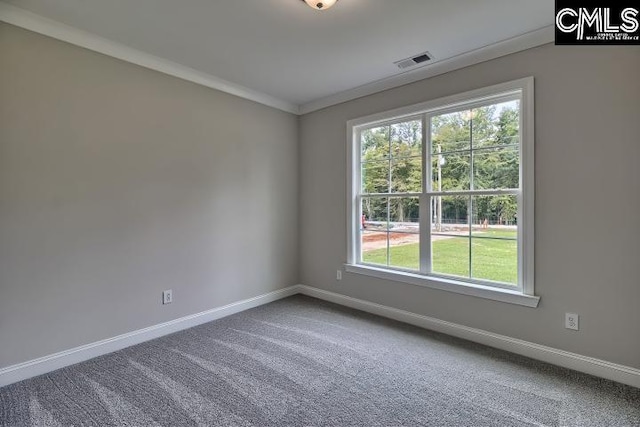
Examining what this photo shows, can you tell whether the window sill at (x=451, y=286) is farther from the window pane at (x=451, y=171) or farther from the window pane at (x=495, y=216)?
Answer: the window pane at (x=451, y=171)

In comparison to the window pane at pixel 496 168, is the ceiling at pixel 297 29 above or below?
above

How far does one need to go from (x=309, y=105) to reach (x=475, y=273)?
9.17ft

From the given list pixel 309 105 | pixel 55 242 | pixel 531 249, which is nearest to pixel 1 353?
pixel 55 242

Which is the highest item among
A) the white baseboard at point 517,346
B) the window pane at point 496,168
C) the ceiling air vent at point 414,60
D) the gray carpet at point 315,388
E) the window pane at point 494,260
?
the ceiling air vent at point 414,60

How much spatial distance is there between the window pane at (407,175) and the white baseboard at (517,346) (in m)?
1.30

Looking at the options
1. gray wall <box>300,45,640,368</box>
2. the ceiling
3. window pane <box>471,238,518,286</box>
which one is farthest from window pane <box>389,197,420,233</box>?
the ceiling

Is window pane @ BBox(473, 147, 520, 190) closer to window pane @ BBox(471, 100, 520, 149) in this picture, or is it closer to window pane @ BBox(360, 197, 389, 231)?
window pane @ BBox(471, 100, 520, 149)

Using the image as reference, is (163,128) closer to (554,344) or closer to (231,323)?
(231,323)

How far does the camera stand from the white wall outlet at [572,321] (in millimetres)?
2301

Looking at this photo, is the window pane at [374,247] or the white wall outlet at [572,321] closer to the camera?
the white wall outlet at [572,321]

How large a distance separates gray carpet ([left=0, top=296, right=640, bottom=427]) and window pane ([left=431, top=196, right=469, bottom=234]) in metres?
1.03

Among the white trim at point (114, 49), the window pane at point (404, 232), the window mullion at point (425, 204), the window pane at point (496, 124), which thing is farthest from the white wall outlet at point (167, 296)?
the window pane at point (496, 124)

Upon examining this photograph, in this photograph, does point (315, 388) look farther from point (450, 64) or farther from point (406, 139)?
point (450, 64)

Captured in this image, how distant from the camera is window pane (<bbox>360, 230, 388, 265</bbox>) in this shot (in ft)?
11.7
